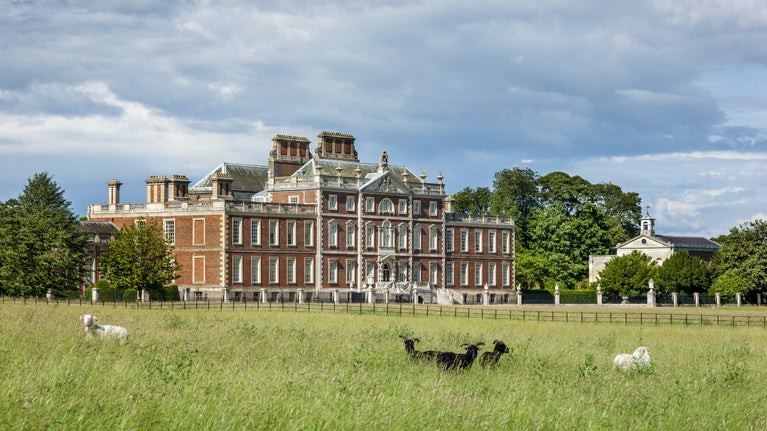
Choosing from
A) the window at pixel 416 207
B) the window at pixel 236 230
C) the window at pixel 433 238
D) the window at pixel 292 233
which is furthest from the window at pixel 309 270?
the window at pixel 433 238

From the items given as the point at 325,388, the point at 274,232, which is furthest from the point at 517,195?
the point at 325,388

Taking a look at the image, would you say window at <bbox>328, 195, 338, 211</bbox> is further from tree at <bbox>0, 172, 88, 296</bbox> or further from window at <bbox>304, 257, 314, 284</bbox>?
tree at <bbox>0, 172, 88, 296</bbox>

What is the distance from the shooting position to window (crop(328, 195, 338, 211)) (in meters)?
87.7

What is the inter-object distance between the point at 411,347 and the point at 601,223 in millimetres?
94070

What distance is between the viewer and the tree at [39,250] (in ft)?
232

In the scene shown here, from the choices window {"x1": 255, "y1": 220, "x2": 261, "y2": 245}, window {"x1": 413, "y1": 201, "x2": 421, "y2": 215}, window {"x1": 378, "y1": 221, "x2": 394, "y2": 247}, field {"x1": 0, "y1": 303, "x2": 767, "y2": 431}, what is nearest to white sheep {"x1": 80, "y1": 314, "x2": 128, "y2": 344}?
field {"x1": 0, "y1": 303, "x2": 767, "y2": 431}

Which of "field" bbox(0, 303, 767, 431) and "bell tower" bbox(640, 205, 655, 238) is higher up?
"bell tower" bbox(640, 205, 655, 238)

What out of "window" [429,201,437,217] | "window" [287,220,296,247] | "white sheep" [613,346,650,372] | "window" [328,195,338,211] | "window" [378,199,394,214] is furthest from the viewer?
"window" [429,201,437,217]

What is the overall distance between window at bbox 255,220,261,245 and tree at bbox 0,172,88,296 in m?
13.5

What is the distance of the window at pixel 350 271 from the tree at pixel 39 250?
21780mm

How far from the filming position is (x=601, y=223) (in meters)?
117

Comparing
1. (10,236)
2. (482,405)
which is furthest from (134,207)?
(482,405)

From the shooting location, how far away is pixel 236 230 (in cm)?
8300

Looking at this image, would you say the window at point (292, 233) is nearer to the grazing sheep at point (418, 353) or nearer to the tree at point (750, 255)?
the tree at point (750, 255)
